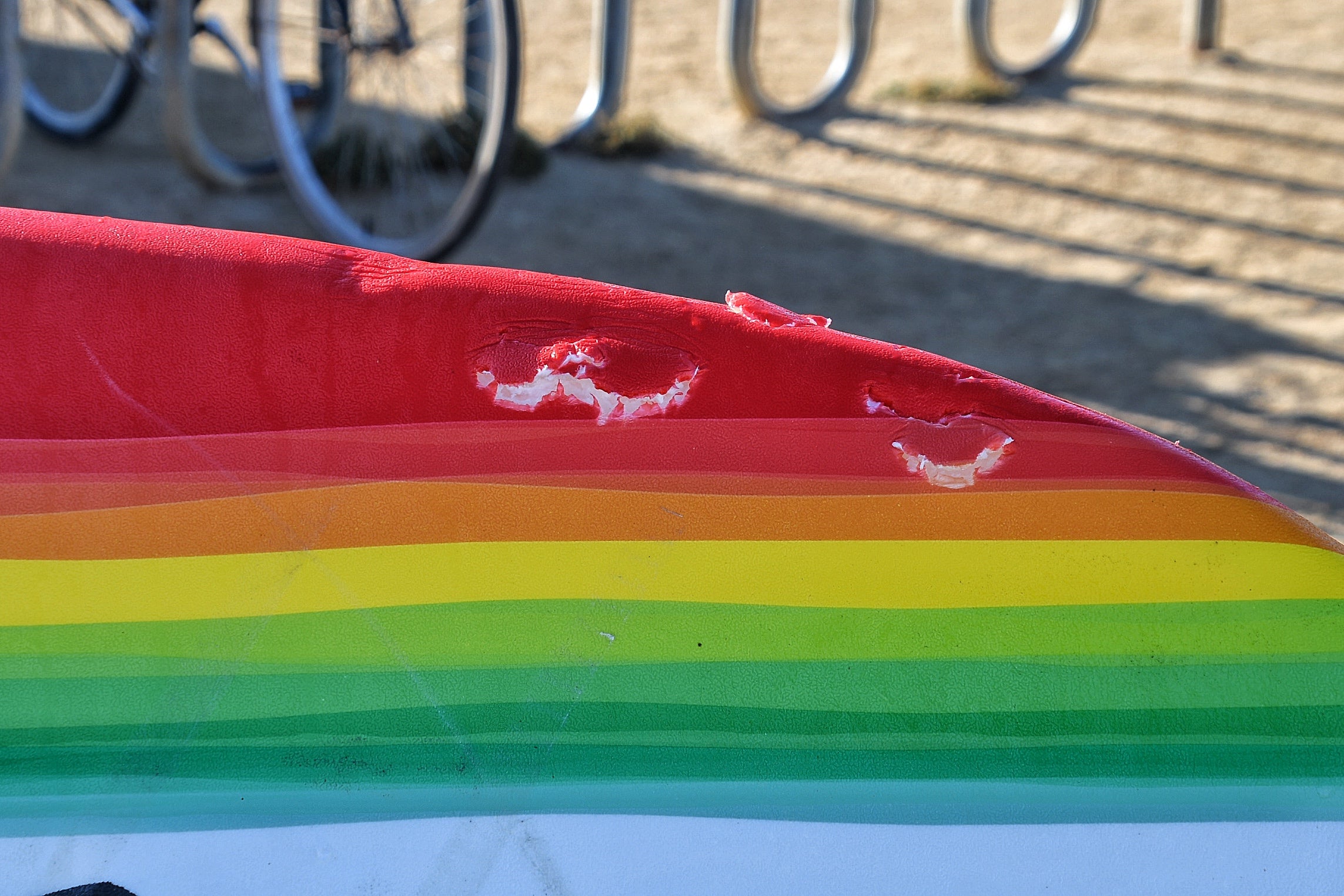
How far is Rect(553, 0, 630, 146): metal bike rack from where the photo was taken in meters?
4.46

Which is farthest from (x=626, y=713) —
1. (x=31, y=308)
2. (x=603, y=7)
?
(x=603, y=7)

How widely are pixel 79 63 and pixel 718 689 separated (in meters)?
4.62

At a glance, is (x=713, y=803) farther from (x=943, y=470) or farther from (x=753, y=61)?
(x=753, y=61)

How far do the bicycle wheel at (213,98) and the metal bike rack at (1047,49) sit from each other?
2589 millimetres

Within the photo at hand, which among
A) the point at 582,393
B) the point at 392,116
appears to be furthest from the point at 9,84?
the point at 582,393

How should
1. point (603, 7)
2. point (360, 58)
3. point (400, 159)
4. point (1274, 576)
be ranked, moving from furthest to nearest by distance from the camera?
point (603, 7) → point (400, 159) → point (360, 58) → point (1274, 576)

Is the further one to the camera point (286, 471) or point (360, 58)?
point (360, 58)

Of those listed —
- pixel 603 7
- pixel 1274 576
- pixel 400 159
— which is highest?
pixel 1274 576

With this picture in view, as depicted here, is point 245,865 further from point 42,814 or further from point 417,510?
point 417,510

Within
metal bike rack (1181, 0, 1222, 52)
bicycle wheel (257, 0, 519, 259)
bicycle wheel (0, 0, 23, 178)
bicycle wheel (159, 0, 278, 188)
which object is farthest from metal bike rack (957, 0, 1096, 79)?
bicycle wheel (0, 0, 23, 178)

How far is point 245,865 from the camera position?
1184 millimetres

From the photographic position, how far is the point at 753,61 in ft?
15.7

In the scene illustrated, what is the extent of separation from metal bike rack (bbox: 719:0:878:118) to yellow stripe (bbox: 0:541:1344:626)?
12.3 ft

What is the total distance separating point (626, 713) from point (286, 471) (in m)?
0.38
